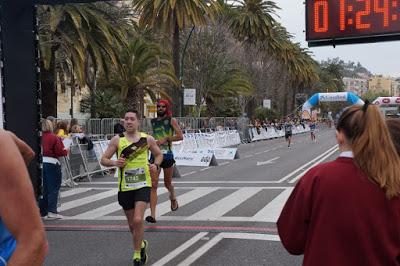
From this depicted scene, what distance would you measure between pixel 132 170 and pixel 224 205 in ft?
15.2

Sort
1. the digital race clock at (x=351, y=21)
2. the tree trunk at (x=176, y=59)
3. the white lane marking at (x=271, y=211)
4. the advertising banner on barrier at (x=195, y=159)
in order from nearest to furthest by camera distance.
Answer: the white lane marking at (x=271, y=211), the digital race clock at (x=351, y=21), the advertising banner on barrier at (x=195, y=159), the tree trunk at (x=176, y=59)

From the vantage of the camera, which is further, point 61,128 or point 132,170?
point 61,128

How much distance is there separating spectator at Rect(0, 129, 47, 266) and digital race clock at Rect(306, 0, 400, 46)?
9.35m

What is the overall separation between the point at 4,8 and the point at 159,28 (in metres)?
24.3

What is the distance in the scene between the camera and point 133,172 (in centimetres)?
662

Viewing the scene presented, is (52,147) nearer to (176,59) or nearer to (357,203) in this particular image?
(357,203)

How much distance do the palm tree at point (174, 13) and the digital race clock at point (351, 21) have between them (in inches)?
753

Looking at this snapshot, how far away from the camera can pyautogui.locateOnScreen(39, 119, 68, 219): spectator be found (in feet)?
32.3

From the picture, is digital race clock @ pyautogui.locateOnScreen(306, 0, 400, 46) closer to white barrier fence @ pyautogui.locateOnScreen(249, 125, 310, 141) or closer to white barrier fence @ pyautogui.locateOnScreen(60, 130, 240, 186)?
white barrier fence @ pyautogui.locateOnScreen(60, 130, 240, 186)

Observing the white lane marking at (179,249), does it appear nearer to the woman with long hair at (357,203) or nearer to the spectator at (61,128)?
the woman with long hair at (357,203)

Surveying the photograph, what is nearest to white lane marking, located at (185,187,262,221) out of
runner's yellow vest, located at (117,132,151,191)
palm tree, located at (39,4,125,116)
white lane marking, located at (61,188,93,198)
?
runner's yellow vest, located at (117,132,151,191)

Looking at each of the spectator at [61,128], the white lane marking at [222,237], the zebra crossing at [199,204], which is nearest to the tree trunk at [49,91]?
the spectator at [61,128]

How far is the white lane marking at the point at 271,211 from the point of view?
9.27 metres

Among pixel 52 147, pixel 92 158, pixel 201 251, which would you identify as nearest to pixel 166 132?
pixel 52 147
